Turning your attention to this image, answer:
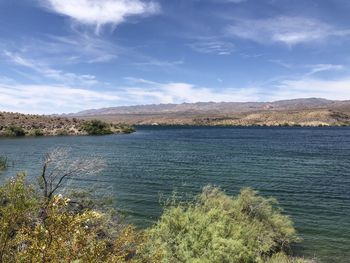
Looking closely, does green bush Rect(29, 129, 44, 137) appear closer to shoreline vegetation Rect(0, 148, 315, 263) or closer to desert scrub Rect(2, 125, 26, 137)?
desert scrub Rect(2, 125, 26, 137)

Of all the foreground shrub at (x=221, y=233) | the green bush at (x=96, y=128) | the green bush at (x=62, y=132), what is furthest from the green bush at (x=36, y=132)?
the foreground shrub at (x=221, y=233)

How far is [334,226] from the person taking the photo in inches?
1178

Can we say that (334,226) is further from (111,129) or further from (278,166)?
(111,129)

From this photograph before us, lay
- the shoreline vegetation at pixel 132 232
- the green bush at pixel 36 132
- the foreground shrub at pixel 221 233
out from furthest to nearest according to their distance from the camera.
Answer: the green bush at pixel 36 132, the foreground shrub at pixel 221 233, the shoreline vegetation at pixel 132 232

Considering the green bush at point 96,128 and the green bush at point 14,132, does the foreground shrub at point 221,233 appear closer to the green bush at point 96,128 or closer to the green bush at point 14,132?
the green bush at point 14,132

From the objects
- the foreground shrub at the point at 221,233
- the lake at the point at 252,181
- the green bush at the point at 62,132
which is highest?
the green bush at the point at 62,132

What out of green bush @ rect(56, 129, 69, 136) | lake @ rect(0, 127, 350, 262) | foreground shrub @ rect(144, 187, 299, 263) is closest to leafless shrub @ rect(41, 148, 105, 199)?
lake @ rect(0, 127, 350, 262)

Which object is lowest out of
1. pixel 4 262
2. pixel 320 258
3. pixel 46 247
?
pixel 320 258

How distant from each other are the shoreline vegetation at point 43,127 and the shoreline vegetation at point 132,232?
110 meters

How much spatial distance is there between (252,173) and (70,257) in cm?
4488

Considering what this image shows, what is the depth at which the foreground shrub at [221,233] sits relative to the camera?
60.4 feet

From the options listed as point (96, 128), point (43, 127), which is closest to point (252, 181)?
point (96, 128)

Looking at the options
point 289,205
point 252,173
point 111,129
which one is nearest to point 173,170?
point 252,173

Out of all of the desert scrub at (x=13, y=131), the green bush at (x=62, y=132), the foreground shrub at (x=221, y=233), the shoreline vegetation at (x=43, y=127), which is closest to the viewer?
the foreground shrub at (x=221, y=233)
